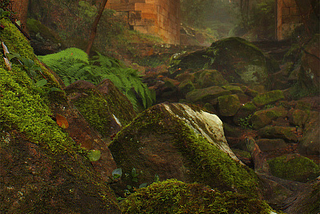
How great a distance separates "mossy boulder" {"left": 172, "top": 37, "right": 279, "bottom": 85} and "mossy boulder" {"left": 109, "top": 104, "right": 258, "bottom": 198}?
316 inches

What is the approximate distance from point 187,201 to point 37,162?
2.42 ft

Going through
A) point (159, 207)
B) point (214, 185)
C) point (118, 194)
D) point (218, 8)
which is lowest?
point (118, 194)

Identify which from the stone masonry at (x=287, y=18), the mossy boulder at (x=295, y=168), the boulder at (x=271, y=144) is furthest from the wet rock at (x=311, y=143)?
the stone masonry at (x=287, y=18)

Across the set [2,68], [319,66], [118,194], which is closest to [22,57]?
[2,68]

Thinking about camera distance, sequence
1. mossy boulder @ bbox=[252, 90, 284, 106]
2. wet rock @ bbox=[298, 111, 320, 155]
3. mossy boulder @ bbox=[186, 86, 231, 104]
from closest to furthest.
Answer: wet rock @ bbox=[298, 111, 320, 155] → mossy boulder @ bbox=[186, 86, 231, 104] → mossy boulder @ bbox=[252, 90, 284, 106]

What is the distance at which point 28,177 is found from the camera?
3.42ft

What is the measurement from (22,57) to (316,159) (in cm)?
465

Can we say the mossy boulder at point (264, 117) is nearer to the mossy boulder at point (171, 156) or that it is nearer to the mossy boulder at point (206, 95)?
the mossy boulder at point (206, 95)

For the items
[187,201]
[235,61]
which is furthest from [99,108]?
[235,61]

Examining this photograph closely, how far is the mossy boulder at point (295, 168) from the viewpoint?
346 centimetres

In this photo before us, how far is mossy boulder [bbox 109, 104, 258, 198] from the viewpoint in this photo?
2.04 m

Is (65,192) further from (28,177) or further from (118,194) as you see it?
(118,194)

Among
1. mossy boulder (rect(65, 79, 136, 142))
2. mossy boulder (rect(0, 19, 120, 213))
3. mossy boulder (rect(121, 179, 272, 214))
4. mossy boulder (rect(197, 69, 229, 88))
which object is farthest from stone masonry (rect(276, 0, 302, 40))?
mossy boulder (rect(0, 19, 120, 213))

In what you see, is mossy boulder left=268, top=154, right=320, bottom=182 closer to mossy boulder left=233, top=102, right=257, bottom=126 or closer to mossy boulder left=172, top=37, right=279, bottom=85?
mossy boulder left=233, top=102, right=257, bottom=126
